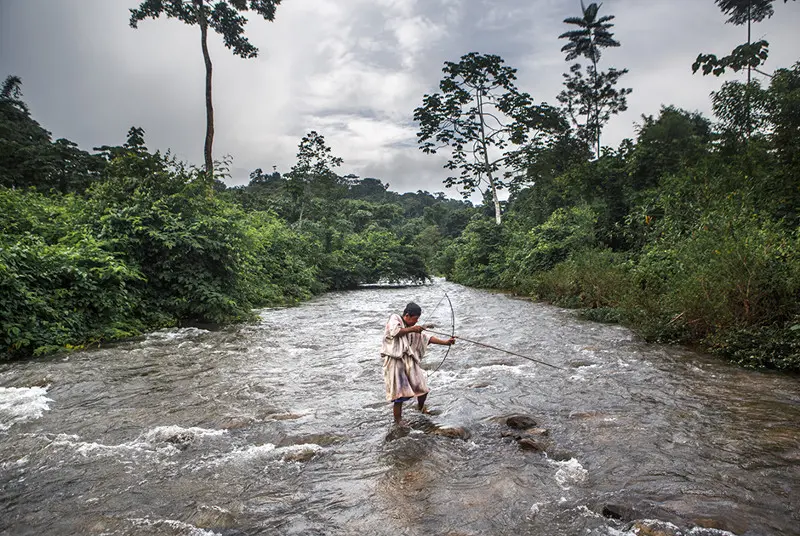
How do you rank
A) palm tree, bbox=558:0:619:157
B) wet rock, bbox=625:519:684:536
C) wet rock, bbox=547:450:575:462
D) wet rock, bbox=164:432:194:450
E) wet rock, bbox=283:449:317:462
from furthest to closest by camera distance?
palm tree, bbox=558:0:619:157
wet rock, bbox=164:432:194:450
wet rock, bbox=283:449:317:462
wet rock, bbox=547:450:575:462
wet rock, bbox=625:519:684:536

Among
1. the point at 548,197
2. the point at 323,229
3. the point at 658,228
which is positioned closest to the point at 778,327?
the point at 658,228

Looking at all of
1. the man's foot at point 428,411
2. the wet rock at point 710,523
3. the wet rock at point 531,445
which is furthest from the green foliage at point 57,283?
the wet rock at point 710,523

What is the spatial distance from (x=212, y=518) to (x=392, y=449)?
172 cm

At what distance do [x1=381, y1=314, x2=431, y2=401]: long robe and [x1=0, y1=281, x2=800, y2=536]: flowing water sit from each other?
15.9 inches

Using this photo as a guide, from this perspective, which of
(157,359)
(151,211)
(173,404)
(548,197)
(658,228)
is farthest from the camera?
(548,197)

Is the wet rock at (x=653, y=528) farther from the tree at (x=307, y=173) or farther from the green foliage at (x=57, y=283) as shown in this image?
the tree at (x=307, y=173)

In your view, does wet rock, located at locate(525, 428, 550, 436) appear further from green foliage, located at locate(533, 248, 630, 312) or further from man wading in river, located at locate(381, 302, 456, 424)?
green foliage, located at locate(533, 248, 630, 312)

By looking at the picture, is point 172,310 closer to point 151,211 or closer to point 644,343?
point 151,211

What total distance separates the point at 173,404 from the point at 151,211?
296 inches

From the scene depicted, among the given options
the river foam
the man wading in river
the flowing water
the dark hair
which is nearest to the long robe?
the man wading in river

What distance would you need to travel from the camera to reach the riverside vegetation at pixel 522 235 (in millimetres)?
7746

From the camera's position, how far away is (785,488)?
3.49 metres

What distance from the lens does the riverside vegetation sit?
25.4ft

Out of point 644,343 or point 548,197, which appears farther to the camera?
point 548,197
